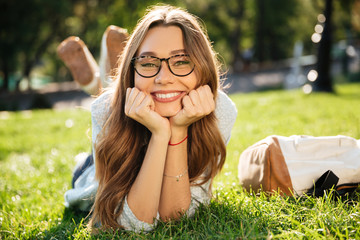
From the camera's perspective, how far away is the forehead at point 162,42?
6.66ft

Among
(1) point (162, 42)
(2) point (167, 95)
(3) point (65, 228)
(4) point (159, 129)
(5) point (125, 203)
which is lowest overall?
(3) point (65, 228)

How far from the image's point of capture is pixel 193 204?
2.35 m

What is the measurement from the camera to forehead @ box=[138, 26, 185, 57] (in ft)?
6.66

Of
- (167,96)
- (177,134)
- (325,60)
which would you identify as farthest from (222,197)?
(325,60)

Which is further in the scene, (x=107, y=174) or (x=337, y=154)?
(x=337, y=154)

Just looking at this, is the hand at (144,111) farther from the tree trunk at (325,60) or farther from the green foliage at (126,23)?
the green foliage at (126,23)

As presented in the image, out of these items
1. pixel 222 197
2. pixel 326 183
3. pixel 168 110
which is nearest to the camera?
pixel 168 110

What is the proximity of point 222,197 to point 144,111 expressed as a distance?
108 centimetres

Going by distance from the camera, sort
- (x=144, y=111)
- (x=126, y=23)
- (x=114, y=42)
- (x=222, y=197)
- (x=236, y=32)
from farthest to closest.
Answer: (x=236, y=32) < (x=126, y=23) < (x=114, y=42) < (x=222, y=197) < (x=144, y=111)

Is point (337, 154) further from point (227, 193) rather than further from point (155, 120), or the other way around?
point (155, 120)

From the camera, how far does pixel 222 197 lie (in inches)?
102

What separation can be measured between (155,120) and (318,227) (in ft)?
3.86

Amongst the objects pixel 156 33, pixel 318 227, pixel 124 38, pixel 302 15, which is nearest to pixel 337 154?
pixel 318 227

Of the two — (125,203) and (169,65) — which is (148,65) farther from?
(125,203)
